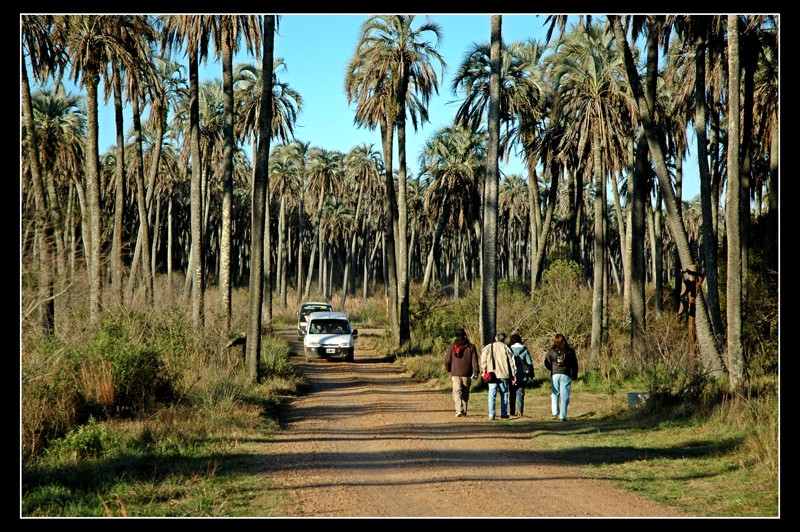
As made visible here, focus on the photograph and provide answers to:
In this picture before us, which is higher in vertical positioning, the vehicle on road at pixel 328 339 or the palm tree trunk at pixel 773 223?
the palm tree trunk at pixel 773 223

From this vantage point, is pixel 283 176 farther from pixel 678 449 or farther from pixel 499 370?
pixel 678 449

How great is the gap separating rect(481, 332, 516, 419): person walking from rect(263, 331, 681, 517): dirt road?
0.42 meters

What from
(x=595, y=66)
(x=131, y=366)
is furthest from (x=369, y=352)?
(x=131, y=366)

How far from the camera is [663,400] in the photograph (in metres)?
15.2

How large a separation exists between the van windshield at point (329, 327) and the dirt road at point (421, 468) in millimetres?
12893

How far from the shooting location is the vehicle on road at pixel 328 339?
100ft

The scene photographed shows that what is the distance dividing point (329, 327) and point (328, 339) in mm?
1016

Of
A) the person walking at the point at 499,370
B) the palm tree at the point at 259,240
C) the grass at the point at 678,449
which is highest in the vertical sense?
the palm tree at the point at 259,240

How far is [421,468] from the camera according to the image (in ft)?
35.1

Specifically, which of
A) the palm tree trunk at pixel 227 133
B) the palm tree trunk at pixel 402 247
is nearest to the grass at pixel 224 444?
the palm tree trunk at pixel 227 133

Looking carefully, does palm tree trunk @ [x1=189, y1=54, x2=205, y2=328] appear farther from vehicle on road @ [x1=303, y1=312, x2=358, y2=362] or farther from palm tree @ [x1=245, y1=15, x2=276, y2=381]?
vehicle on road @ [x1=303, y1=312, x2=358, y2=362]

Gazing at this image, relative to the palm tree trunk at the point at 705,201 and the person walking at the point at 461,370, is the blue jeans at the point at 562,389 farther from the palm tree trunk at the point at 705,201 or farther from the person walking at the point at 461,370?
the palm tree trunk at the point at 705,201

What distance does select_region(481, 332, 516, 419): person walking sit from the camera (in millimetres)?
15778

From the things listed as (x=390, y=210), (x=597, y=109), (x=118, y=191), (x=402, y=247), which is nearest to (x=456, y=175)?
(x=390, y=210)
